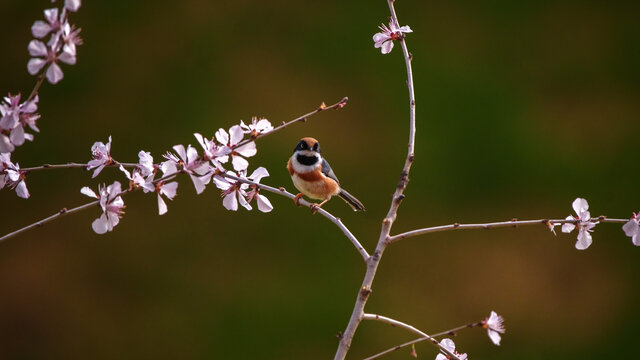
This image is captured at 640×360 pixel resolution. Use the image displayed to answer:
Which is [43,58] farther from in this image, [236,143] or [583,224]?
[583,224]

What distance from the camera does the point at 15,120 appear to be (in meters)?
0.66

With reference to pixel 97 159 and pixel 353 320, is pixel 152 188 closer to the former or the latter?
pixel 97 159

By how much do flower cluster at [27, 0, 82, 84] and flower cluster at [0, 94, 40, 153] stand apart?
4 cm

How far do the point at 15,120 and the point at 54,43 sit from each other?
3.9 inches

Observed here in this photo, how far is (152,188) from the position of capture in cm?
79

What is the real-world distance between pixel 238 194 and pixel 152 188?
17cm

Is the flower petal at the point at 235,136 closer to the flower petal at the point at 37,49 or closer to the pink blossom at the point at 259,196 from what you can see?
the pink blossom at the point at 259,196

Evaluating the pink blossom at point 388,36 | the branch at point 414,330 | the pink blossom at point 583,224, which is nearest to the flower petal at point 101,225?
the branch at point 414,330

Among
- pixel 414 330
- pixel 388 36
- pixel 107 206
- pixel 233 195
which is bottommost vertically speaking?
pixel 414 330

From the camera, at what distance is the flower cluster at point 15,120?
2.15 feet

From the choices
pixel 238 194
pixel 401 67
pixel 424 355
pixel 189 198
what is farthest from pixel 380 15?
pixel 238 194

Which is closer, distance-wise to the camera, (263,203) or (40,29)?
(40,29)

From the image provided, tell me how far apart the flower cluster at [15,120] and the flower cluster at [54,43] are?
39mm

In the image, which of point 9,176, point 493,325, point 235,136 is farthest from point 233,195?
point 493,325
